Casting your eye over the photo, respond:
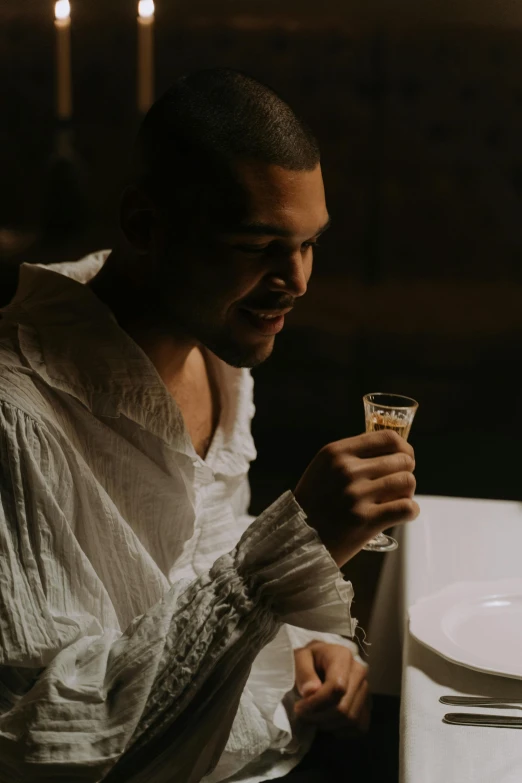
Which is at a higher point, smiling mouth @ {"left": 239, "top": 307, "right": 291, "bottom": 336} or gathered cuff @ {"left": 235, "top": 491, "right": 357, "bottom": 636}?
smiling mouth @ {"left": 239, "top": 307, "right": 291, "bottom": 336}

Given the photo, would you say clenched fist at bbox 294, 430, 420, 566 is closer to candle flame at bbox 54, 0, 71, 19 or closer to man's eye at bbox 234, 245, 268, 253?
man's eye at bbox 234, 245, 268, 253

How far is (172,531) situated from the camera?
150 centimetres

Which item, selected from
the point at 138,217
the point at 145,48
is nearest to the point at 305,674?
the point at 138,217

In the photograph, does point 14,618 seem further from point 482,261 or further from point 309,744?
point 482,261

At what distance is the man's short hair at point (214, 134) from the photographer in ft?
Result: 4.54

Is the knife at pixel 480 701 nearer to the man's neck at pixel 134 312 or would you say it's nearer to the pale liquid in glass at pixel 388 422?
the pale liquid in glass at pixel 388 422

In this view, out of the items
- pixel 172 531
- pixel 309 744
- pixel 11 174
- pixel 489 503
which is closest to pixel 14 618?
pixel 172 531

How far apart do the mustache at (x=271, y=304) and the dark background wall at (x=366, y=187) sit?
2.00 metres

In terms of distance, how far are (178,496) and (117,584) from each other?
0.66 feet

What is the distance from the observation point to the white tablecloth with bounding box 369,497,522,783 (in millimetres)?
1068

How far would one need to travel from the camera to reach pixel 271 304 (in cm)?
144

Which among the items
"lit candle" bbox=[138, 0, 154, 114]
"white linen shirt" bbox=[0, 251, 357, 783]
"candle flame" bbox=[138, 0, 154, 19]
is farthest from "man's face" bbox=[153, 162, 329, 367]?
"candle flame" bbox=[138, 0, 154, 19]

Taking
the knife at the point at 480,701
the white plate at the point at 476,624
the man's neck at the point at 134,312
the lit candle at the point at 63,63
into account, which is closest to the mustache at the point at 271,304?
the man's neck at the point at 134,312

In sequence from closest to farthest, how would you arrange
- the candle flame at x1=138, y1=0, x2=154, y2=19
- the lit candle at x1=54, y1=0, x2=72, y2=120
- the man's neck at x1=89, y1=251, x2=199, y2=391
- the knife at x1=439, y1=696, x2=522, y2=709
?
1. the knife at x1=439, y1=696, x2=522, y2=709
2. the man's neck at x1=89, y1=251, x2=199, y2=391
3. the candle flame at x1=138, y1=0, x2=154, y2=19
4. the lit candle at x1=54, y1=0, x2=72, y2=120
